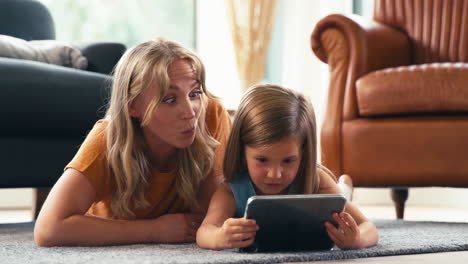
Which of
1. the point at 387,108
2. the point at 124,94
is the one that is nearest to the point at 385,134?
the point at 387,108

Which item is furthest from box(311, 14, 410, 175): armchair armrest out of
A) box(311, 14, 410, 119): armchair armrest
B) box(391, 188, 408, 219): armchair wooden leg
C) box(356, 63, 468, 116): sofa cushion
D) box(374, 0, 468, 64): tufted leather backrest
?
box(391, 188, 408, 219): armchair wooden leg

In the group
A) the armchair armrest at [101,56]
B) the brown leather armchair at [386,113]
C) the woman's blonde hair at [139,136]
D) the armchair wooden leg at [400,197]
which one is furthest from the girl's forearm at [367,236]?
the armchair armrest at [101,56]

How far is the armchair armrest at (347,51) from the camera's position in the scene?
2225 millimetres

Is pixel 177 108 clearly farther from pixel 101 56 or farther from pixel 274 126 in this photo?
pixel 101 56

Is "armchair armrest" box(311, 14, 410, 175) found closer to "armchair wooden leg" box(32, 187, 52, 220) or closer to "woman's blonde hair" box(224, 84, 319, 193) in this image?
"woman's blonde hair" box(224, 84, 319, 193)

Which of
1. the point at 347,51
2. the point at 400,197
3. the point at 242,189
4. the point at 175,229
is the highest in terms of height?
the point at 347,51

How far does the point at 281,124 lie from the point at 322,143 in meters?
0.90

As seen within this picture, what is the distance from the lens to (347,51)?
7.48 feet

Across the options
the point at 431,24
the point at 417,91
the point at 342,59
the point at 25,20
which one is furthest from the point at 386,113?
the point at 25,20

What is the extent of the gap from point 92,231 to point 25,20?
5.10 ft

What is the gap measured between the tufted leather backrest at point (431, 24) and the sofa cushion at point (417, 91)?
568 mm

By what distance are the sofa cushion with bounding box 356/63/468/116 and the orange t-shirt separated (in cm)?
57

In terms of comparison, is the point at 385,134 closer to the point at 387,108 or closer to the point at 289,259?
the point at 387,108

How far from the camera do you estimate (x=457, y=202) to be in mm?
3660
